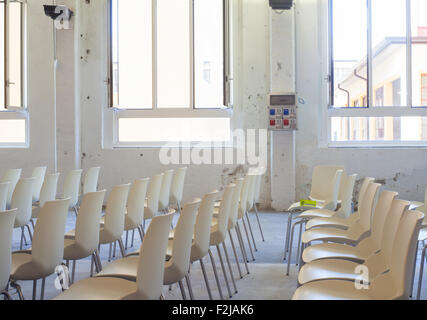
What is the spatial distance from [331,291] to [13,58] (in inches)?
302

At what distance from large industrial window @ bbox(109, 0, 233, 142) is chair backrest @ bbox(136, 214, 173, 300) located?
6.23 m

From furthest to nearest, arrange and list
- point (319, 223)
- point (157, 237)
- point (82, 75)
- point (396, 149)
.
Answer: point (82, 75)
point (396, 149)
point (319, 223)
point (157, 237)

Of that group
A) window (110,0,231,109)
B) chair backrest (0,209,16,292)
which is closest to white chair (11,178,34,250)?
chair backrest (0,209,16,292)

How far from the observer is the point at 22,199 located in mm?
4230

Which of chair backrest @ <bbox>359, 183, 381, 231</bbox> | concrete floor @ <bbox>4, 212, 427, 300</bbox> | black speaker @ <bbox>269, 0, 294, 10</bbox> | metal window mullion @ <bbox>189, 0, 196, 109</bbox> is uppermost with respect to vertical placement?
black speaker @ <bbox>269, 0, 294, 10</bbox>

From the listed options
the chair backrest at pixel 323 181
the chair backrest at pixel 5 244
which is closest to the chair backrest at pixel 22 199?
the chair backrest at pixel 5 244

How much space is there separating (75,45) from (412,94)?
5.83m

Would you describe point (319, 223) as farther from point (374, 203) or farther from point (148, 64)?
point (148, 64)

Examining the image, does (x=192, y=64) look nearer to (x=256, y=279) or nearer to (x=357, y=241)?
(x=256, y=279)

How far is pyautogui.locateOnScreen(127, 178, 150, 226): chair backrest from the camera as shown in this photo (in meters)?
4.11

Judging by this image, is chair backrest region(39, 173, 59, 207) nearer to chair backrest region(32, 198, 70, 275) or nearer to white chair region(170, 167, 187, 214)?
white chair region(170, 167, 187, 214)

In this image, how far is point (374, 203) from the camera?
11.7 feet

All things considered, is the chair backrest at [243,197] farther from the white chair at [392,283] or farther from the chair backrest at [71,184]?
the white chair at [392,283]

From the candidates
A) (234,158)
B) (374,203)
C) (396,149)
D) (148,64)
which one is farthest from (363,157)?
(374,203)
